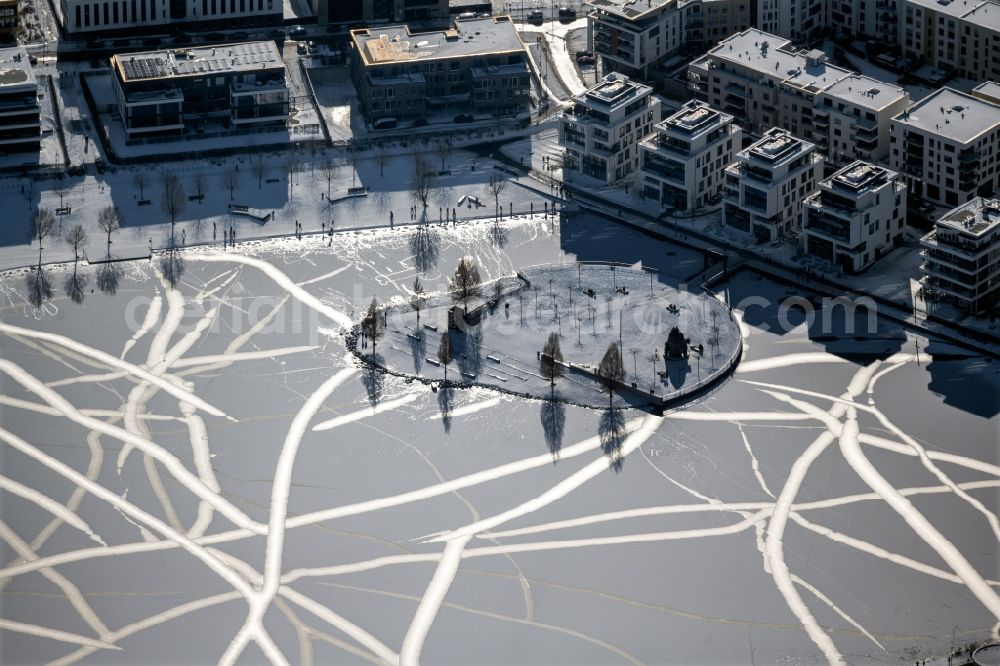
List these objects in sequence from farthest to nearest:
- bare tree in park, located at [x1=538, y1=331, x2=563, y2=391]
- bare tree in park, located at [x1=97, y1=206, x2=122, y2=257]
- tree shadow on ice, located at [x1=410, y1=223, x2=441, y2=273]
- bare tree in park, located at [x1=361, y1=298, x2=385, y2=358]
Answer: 1. bare tree in park, located at [x1=97, y1=206, x2=122, y2=257]
2. tree shadow on ice, located at [x1=410, y1=223, x2=441, y2=273]
3. bare tree in park, located at [x1=361, y1=298, x2=385, y2=358]
4. bare tree in park, located at [x1=538, y1=331, x2=563, y2=391]

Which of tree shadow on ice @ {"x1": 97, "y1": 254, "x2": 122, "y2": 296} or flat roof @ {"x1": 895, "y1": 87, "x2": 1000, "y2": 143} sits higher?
flat roof @ {"x1": 895, "y1": 87, "x2": 1000, "y2": 143}

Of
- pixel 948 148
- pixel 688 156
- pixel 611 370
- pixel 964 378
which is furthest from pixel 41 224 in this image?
pixel 964 378

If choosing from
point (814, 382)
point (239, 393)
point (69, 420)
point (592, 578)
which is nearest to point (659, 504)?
point (592, 578)

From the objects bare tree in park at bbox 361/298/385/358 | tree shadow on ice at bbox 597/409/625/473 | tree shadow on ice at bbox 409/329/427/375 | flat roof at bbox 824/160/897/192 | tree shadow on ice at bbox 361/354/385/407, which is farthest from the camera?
flat roof at bbox 824/160/897/192

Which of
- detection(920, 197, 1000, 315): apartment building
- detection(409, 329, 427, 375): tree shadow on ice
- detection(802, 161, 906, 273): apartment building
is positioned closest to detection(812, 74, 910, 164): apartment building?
detection(802, 161, 906, 273): apartment building

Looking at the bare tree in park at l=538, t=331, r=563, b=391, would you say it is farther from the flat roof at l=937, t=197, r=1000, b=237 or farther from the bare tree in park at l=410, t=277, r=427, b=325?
the flat roof at l=937, t=197, r=1000, b=237

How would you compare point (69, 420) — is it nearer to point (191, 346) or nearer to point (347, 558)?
point (191, 346)

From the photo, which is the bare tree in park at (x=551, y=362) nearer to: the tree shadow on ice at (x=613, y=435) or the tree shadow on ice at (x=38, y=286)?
the tree shadow on ice at (x=613, y=435)

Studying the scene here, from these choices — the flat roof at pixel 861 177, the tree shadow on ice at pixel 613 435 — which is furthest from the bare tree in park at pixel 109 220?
the flat roof at pixel 861 177
